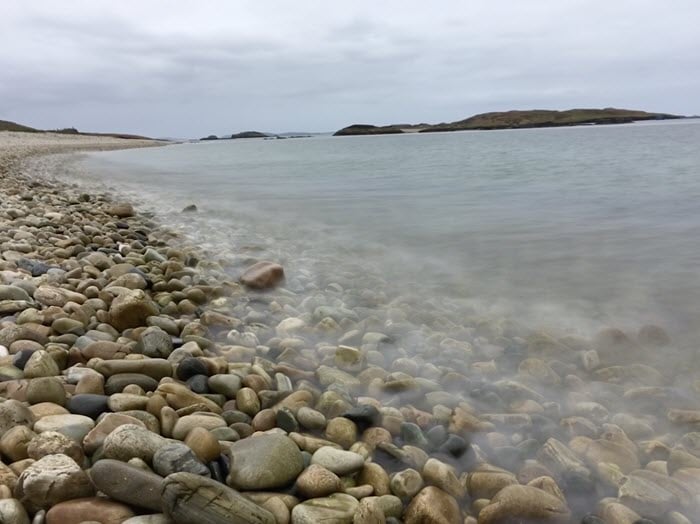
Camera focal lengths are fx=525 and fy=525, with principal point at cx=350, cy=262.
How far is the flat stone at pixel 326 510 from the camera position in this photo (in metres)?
1.94

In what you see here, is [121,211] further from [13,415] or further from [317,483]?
[317,483]

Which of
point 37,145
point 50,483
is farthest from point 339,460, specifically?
point 37,145

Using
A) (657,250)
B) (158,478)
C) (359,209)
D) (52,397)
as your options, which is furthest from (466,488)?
(359,209)

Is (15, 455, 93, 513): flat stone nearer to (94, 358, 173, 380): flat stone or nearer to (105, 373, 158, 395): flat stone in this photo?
(105, 373, 158, 395): flat stone

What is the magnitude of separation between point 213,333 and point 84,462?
1.83m

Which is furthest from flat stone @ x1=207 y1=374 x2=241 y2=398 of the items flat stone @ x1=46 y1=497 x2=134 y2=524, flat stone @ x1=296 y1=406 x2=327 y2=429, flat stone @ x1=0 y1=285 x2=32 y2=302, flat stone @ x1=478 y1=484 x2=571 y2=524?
flat stone @ x1=0 y1=285 x2=32 y2=302

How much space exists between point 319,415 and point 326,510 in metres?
0.72

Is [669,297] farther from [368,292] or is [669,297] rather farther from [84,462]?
[84,462]

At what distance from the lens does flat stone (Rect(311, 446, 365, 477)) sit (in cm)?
227

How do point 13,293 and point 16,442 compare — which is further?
point 13,293

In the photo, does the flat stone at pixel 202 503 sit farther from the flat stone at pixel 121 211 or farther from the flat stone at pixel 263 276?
the flat stone at pixel 121 211

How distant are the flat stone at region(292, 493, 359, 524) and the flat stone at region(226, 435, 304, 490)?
0.18 meters

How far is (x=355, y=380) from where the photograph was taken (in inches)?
127

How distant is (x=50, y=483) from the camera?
1835 mm
